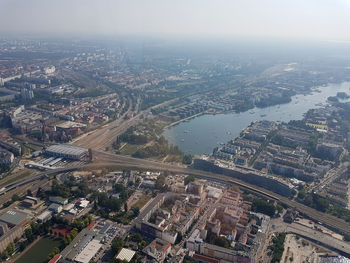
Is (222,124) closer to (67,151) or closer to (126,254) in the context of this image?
(67,151)

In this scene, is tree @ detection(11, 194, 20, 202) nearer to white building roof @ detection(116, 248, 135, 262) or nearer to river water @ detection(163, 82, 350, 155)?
white building roof @ detection(116, 248, 135, 262)

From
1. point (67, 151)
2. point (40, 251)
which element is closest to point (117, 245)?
point (40, 251)

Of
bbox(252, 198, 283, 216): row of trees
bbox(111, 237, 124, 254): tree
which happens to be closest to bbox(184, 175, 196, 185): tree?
bbox(252, 198, 283, 216): row of trees

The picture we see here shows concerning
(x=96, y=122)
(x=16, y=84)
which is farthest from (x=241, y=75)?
(x=16, y=84)

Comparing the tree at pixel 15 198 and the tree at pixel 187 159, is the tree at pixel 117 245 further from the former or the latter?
the tree at pixel 187 159

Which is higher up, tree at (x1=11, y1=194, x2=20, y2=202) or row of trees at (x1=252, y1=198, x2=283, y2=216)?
row of trees at (x1=252, y1=198, x2=283, y2=216)

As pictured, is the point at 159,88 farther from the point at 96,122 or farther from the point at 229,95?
the point at 96,122
